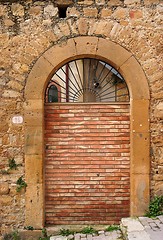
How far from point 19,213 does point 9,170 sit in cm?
78

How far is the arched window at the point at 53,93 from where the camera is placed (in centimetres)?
511

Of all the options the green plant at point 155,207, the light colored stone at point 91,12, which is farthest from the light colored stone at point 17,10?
the green plant at point 155,207

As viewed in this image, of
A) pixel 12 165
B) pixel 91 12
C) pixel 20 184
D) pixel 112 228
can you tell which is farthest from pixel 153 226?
pixel 91 12

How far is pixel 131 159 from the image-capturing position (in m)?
4.67

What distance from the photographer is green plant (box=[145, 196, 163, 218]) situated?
4.58 meters

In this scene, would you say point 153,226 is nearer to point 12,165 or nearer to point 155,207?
point 155,207

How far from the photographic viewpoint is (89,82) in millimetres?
5016

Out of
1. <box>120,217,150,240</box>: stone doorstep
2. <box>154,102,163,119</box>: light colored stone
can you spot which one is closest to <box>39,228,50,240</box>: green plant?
<box>120,217,150,240</box>: stone doorstep

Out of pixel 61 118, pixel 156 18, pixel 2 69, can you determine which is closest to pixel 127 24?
pixel 156 18

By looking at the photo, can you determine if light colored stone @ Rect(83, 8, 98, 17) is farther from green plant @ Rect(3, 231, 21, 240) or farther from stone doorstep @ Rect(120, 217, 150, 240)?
green plant @ Rect(3, 231, 21, 240)

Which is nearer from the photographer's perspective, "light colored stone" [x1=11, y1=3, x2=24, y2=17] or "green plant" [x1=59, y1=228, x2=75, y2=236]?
"green plant" [x1=59, y1=228, x2=75, y2=236]

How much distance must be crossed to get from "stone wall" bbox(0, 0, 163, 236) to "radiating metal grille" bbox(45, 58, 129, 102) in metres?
0.55

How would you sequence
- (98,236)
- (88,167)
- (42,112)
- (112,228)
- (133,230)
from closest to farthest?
(133,230) < (98,236) < (112,228) < (42,112) < (88,167)

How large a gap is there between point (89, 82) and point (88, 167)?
5.22 feet
